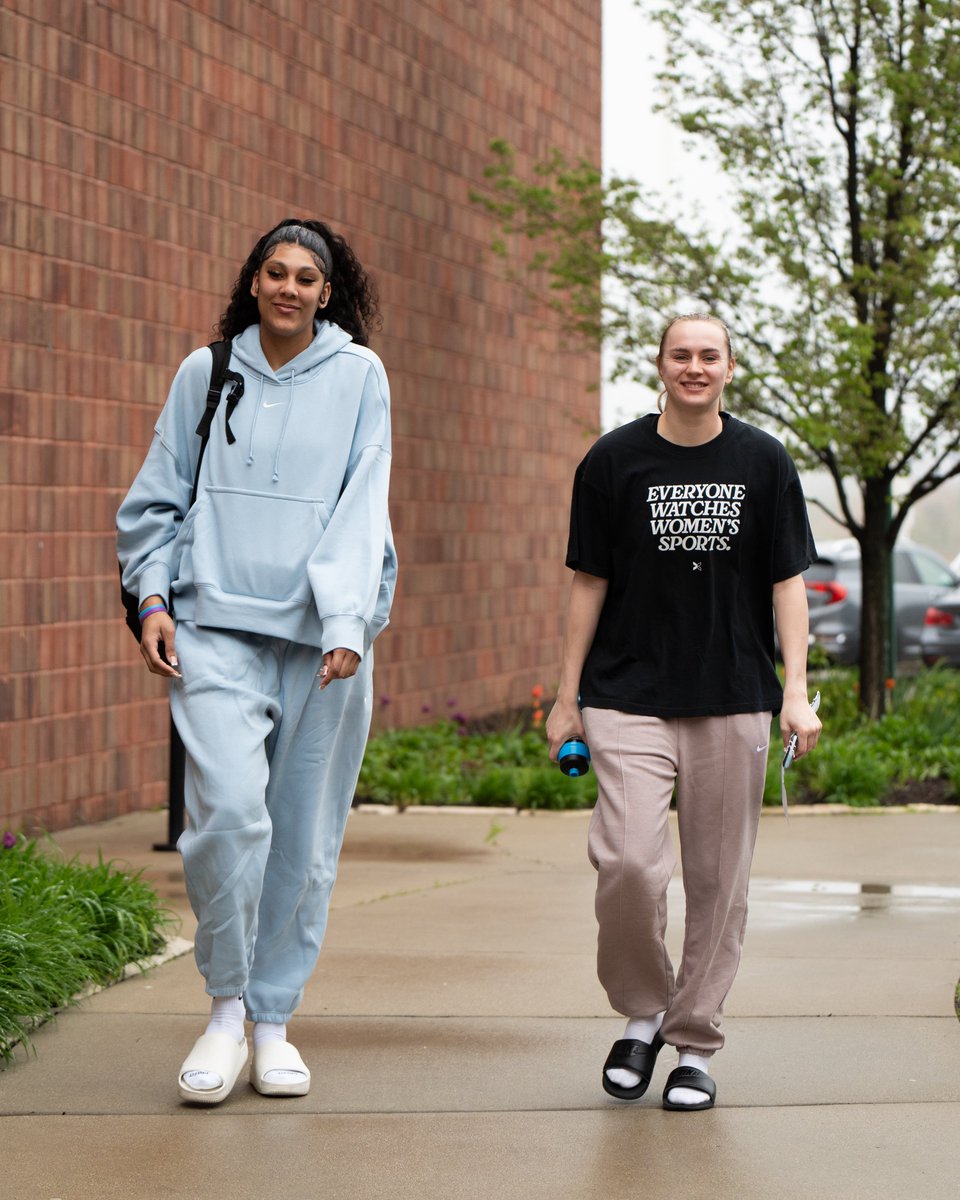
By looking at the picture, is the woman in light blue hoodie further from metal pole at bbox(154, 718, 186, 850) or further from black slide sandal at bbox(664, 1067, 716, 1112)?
metal pole at bbox(154, 718, 186, 850)

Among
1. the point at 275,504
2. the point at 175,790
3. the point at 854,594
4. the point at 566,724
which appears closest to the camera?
the point at 275,504

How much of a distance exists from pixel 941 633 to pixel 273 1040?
1463cm

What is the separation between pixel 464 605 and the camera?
42.3 feet

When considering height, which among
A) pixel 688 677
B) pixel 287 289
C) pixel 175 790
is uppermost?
pixel 287 289

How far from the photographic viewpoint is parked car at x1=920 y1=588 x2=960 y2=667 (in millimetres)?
18156

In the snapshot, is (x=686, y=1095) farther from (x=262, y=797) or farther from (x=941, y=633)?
(x=941, y=633)

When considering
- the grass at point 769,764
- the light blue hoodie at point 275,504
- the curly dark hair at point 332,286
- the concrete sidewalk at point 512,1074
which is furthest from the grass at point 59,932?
the grass at point 769,764

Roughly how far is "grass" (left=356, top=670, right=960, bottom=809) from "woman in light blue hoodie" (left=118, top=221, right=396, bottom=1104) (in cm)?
465

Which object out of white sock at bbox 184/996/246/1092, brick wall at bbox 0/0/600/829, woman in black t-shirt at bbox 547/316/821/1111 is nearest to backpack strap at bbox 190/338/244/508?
woman in black t-shirt at bbox 547/316/821/1111

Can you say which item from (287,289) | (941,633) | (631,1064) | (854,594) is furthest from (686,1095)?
(941,633)

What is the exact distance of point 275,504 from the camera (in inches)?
175

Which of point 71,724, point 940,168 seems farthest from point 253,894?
point 940,168

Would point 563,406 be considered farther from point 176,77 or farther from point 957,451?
point 176,77

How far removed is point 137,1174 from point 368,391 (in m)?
1.89
